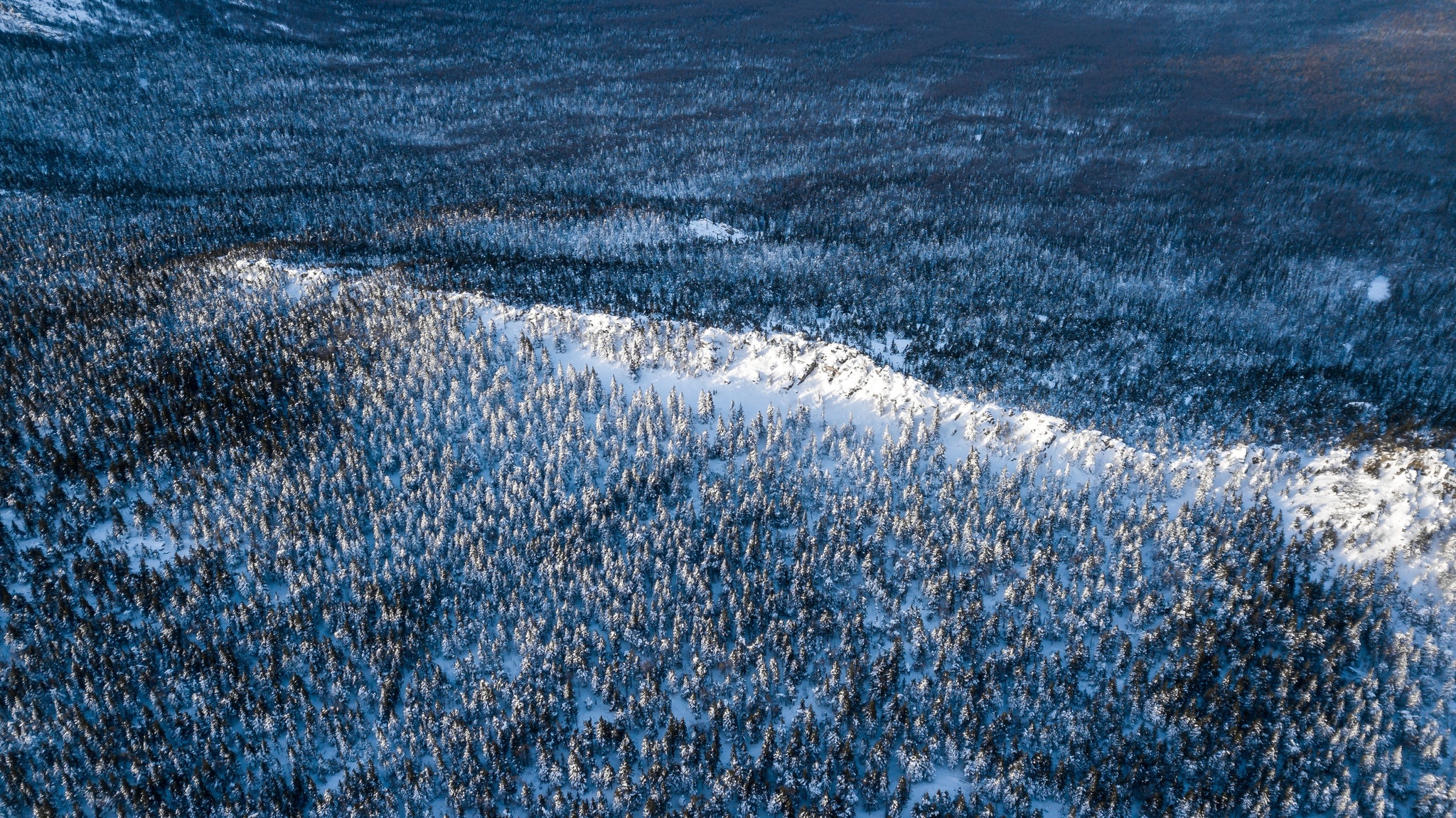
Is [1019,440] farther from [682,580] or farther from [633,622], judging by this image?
[633,622]

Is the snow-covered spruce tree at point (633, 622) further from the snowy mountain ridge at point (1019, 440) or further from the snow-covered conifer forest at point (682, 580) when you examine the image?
the snowy mountain ridge at point (1019, 440)

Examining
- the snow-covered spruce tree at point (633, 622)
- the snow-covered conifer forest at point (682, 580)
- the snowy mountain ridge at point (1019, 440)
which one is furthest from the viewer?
the snowy mountain ridge at point (1019, 440)

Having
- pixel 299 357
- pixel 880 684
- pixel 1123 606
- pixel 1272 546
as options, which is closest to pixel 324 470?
pixel 299 357

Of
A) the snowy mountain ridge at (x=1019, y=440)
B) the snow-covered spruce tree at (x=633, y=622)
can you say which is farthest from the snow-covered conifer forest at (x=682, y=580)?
the snowy mountain ridge at (x=1019, y=440)

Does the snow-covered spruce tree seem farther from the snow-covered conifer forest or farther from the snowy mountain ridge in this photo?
the snowy mountain ridge

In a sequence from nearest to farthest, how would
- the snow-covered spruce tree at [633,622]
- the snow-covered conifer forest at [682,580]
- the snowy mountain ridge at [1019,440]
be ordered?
the snow-covered spruce tree at [633,622]
the snow-covered conifer forest at [682,580]
the snowy mountain ridge at [1019,440]

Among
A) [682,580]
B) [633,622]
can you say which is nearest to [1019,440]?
[682,580]

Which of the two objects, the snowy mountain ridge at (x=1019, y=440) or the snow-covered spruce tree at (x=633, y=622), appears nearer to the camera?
the snow-covered spruce tree at (x=633, y=622)

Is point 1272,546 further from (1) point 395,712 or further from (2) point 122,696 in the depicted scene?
(2) point 122,696
